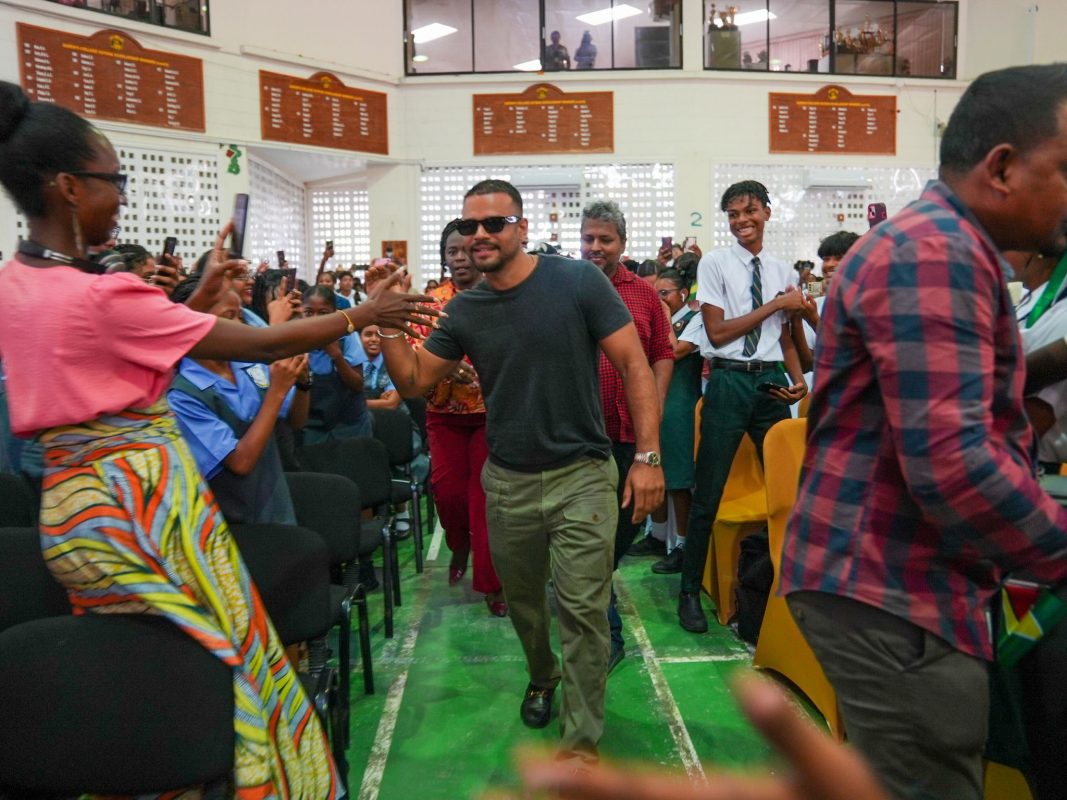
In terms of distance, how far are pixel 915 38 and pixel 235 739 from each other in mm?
13543

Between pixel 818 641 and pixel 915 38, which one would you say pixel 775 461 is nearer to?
pixel 818 641

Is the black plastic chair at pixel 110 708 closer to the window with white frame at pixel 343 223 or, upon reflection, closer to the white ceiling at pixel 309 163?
the white ceiling at pixel 309 163

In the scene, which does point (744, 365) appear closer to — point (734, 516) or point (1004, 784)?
point (734, 516)

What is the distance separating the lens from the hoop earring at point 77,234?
1707 millimetres

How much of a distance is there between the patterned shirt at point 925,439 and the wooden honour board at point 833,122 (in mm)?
11048

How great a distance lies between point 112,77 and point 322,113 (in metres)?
2.46

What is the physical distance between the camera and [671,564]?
4594 mm

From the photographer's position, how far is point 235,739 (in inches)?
67.7

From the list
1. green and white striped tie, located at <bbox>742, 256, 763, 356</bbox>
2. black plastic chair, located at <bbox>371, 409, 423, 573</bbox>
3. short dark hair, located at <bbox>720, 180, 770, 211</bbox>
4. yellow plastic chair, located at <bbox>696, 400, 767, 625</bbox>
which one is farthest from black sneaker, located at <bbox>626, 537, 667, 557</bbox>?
short dark hair, located at <bbox>720, 180, 770, 211</bbox>

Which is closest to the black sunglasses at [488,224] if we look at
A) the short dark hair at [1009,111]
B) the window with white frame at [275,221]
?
the short dark hair at [1009,111]

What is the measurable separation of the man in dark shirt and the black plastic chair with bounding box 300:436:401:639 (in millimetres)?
1342

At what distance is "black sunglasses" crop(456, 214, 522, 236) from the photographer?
8.47 ft

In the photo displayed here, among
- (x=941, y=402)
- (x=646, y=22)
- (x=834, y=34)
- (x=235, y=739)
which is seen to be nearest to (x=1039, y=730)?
(x=941, y=402)

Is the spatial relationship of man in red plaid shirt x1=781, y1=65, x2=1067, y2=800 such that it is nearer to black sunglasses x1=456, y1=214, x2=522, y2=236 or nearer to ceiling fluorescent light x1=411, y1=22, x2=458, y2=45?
black sunglasses x1=456, y1=214, x2=522, y2=236
